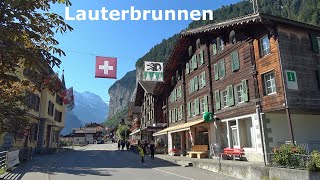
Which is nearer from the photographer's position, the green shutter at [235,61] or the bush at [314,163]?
the bush at [314,163]

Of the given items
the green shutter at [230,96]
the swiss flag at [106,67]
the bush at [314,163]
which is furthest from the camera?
the green shutter at [230,96]

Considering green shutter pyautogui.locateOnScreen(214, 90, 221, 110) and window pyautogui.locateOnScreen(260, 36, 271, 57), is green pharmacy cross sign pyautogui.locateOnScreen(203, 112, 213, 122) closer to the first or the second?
green shutter pyautogui.locateOnScreen(214, 90, 221, 110)

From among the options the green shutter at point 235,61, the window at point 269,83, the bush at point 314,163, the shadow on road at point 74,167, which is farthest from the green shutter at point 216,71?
the bush at point 314,163

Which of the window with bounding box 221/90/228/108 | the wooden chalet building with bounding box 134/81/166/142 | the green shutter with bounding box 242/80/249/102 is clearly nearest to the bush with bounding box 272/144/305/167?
the green shutter with bounding box 242/80/249/102

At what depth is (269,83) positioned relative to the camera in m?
20.6

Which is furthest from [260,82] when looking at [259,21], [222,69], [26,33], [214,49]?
[26,33]

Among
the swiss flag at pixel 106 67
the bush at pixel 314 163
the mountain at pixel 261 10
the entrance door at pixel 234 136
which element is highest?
the mountain at pixel 261 10

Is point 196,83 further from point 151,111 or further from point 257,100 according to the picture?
point 151,111

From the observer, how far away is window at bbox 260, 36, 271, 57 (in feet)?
68.1

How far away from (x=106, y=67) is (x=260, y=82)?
10.2m

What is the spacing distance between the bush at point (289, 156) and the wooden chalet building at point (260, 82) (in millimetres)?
2911

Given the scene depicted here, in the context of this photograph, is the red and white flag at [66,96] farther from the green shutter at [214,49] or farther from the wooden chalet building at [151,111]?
the green shutter at [214,49]

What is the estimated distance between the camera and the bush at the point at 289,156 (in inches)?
542

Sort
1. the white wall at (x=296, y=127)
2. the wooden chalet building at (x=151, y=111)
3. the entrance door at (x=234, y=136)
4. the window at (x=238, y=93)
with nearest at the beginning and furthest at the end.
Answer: the white wall at (x=296, y=127)
the window at (x=238, y=93)
the entrance door at (x=234, y=136)
the wooden chalet building at (x=151, y=111)
